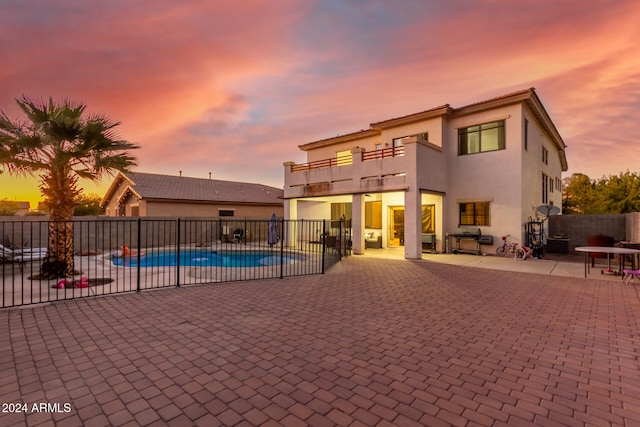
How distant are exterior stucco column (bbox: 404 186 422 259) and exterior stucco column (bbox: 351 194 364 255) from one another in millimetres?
2538

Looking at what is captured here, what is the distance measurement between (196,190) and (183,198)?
2.64 m

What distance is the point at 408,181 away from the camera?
14.1m

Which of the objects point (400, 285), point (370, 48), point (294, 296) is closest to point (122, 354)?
point (294, 296)

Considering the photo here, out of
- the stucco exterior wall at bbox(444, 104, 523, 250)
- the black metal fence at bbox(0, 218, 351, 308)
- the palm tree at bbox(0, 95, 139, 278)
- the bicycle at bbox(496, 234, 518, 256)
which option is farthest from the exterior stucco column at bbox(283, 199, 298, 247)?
the bicycle at bbox(496, 234, 518, 256)

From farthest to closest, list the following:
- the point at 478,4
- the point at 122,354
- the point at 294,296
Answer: the point at 478,4 < the point at 294,296 < the point at 122,354

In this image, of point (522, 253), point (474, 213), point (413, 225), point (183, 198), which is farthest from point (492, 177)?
point (183, 198)

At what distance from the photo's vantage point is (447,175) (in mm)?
16547

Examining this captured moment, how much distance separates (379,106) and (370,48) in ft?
22.9

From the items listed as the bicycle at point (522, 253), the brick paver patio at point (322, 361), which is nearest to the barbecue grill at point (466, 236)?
the bicycle at point (522, 253)

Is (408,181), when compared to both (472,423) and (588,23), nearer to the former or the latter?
(588,23)

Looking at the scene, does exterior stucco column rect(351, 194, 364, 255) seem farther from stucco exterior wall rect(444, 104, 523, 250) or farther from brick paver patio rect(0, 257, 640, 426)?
brick paver patio rect(0, 257, 640, 426)

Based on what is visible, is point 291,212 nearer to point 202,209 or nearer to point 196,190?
point 202,209

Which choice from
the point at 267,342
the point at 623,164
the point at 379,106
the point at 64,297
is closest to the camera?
the point at 267,342

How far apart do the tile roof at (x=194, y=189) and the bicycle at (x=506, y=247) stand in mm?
13791
